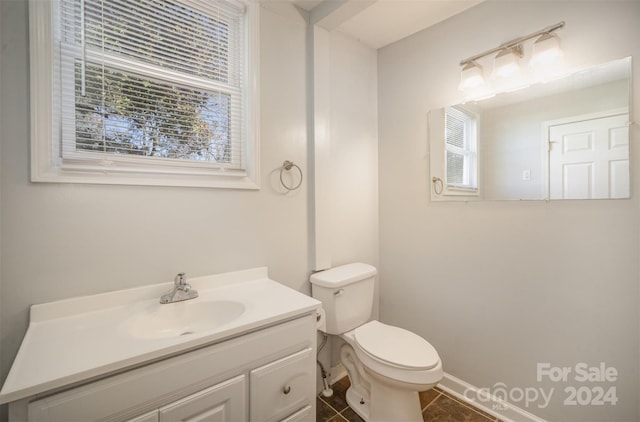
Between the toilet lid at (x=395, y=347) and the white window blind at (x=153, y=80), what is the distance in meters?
1.21

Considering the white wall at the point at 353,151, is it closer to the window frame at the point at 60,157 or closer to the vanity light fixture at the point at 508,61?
the window frame at the point at 60,157

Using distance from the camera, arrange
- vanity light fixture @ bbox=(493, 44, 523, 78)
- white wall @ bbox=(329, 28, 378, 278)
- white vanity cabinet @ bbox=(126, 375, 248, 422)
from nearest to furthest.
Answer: white vanity cabinet @ bbox=(126, 375, 248, 422) < vanity light fixture @ bbox=(493, 44, 523, 78) < white wall @ bbox=(329, 28, 378, 278)

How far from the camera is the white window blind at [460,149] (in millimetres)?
1658

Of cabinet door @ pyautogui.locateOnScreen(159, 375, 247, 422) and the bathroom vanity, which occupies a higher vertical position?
the bathroom vanity

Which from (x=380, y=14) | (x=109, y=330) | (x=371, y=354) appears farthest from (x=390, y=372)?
(x=380, y=14)

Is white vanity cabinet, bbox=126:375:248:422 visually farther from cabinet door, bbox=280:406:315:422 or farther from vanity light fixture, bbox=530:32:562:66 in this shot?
vanity light fixture, bbox=530:32:562:66

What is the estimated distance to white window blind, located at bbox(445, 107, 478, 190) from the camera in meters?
1.66

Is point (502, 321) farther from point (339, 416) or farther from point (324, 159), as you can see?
point (324, 159)

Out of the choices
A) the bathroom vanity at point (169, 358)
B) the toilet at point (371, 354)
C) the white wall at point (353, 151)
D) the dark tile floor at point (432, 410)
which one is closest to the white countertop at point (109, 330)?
the bathroom vanity at point (169, 358)

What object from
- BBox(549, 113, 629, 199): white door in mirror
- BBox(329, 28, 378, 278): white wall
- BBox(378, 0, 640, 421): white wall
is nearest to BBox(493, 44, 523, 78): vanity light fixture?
BBox(378, 0, 640, 421): white wall

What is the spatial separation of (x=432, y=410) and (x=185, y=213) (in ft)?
5.94

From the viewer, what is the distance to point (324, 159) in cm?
176

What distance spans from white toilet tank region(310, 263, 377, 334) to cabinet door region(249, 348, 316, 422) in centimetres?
46

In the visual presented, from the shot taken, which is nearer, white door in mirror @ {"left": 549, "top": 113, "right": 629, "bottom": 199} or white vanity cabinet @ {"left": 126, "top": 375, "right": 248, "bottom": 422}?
white vanity cabinet @ {"left": 126, "top": 375, "right": 248, "bottom": 422}
